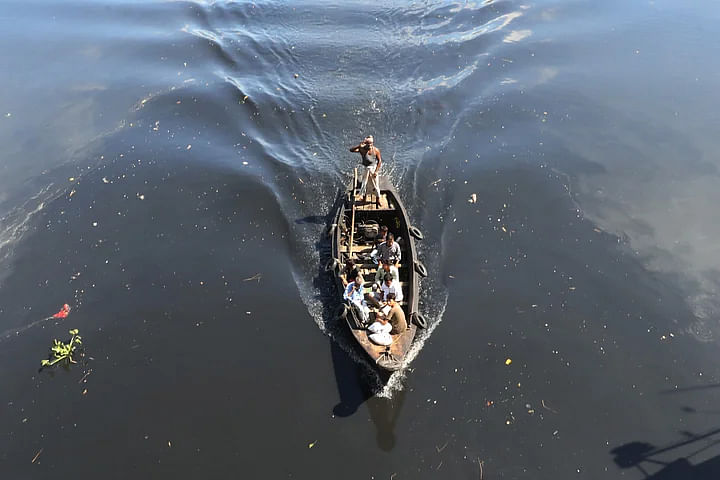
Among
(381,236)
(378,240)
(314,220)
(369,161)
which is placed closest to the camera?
(381,236)

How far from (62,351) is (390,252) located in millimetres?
9679

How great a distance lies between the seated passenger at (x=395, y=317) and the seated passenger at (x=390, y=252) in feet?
6.44

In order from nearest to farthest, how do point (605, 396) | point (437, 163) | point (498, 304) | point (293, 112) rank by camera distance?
point (605, 396) → point (498, 304) → point (437, 163) → point (293, 112)

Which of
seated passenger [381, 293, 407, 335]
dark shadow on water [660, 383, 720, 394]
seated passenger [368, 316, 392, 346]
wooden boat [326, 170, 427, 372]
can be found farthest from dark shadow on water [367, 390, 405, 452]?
dark shadow on water [660, 383, 720, 394]

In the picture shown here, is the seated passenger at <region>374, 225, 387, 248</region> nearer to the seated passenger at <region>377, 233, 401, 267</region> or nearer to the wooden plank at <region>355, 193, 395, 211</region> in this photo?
the seated passenger at <region>377, 233, 401, 267</region>

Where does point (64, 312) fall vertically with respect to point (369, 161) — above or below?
below

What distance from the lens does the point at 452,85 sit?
2359cm

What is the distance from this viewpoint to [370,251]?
611 inches

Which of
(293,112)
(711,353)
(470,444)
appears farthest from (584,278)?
(293,112)

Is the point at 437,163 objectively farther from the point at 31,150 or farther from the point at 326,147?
the point at 31,150

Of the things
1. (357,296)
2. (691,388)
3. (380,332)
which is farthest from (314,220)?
(691,388)

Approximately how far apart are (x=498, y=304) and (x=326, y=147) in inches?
397

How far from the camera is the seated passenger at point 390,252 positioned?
1434 cm

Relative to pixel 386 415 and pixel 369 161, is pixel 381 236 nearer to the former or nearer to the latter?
pixel 369 161
